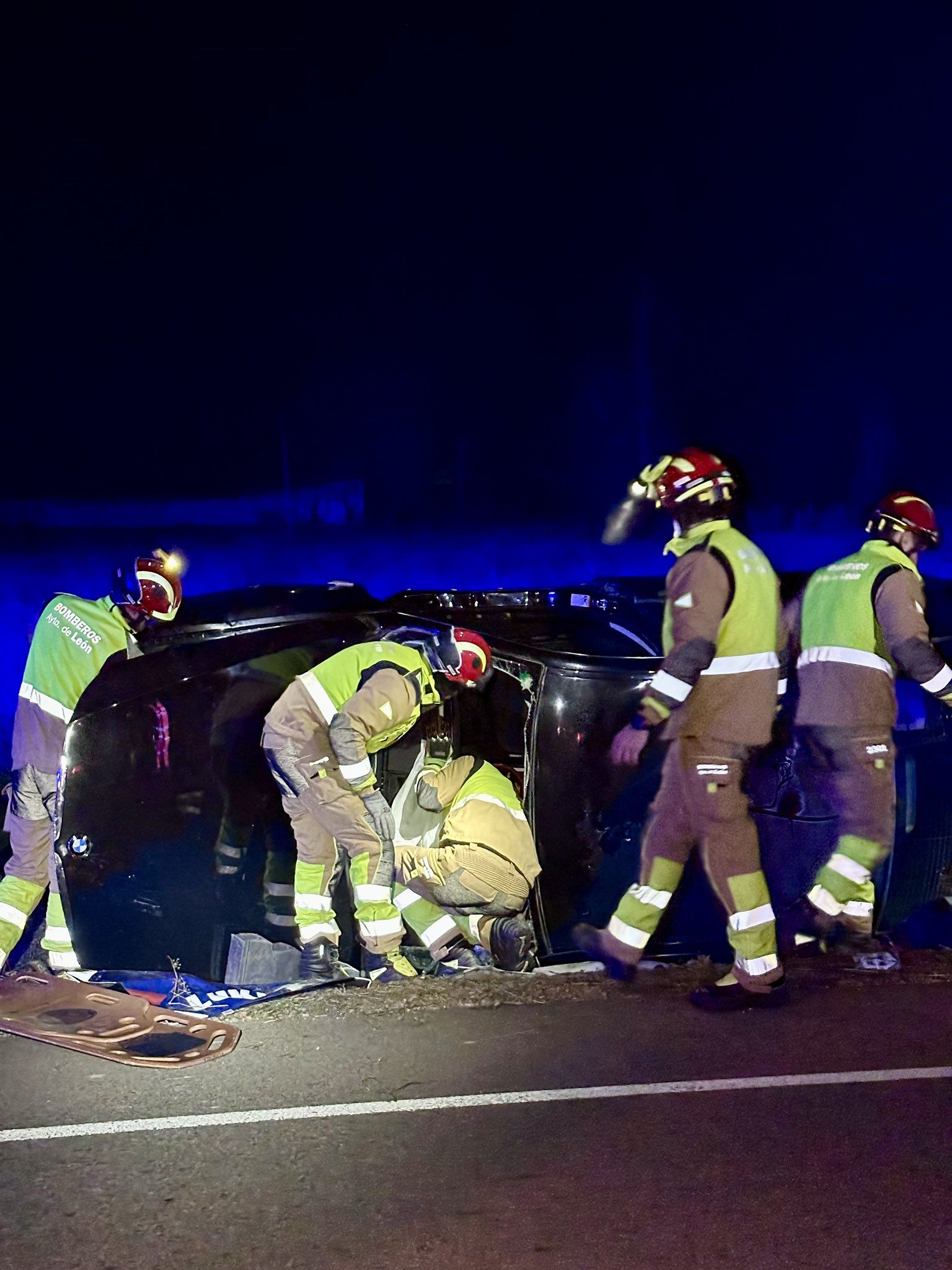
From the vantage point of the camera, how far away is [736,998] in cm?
465

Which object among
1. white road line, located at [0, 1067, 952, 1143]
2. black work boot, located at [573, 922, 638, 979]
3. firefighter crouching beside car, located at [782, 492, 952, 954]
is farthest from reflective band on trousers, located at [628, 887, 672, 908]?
white road line, located at [0, 1067, 952, 1143]

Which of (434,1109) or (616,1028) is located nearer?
(434,1109)

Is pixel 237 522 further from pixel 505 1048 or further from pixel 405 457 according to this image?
pixel 505 1048

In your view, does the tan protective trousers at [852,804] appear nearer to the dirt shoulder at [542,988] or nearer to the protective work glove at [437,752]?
the dirt shoulder at [542,988]

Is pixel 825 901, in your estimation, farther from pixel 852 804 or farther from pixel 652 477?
pixel 652 477

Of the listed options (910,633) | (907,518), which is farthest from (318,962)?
(907,518)

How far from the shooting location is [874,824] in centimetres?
501

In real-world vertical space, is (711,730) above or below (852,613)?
below

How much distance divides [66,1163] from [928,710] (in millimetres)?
3718

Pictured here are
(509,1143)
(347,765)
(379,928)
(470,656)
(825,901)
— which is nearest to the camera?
(509,1143)

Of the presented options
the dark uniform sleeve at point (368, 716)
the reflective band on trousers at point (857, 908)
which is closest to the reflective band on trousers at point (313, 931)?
the dark uniform sleeve at point (368, 716)

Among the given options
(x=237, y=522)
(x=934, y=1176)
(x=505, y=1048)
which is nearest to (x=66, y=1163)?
(x=505, y=1048)

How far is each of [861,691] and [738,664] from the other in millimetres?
659

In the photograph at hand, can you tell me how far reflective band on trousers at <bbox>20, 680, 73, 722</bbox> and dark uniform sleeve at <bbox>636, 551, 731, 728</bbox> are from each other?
101 inches
